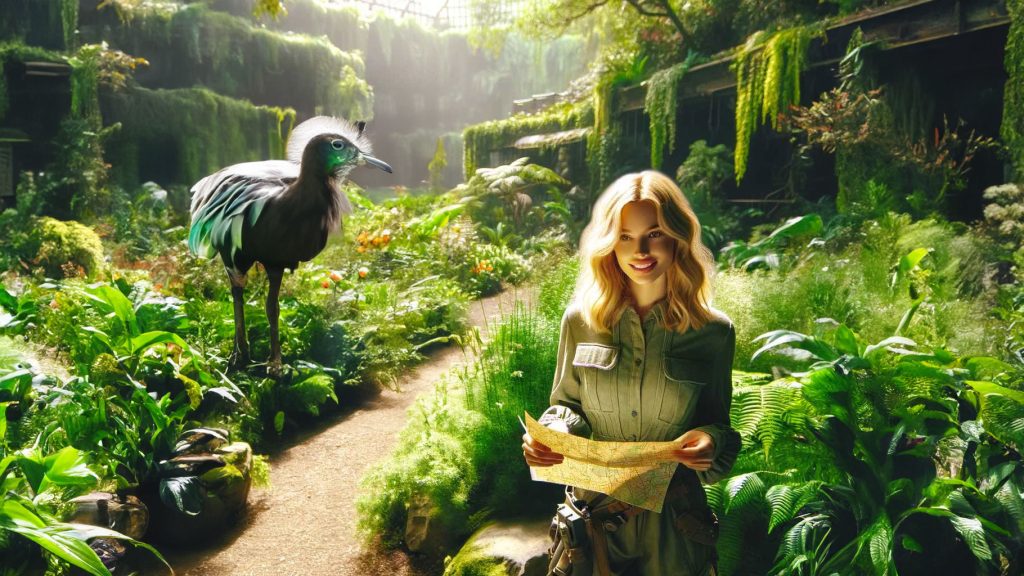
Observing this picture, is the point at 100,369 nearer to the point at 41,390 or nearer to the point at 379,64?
the point at 41,390

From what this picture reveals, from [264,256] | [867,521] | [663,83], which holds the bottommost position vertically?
[867,521]

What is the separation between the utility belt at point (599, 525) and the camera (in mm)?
1577

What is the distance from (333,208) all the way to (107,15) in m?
16.3

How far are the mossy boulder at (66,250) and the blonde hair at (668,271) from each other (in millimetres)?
7901

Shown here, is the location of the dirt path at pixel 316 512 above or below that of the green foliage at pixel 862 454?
below

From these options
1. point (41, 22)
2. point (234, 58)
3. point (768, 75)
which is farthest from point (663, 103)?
point (234, 58)

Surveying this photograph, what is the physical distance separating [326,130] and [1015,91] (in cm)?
619

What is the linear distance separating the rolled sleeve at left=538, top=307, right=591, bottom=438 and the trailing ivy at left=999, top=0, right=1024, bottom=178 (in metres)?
6.45

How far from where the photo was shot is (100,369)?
12.2 ft

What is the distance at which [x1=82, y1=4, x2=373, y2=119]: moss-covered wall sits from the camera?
694 inches

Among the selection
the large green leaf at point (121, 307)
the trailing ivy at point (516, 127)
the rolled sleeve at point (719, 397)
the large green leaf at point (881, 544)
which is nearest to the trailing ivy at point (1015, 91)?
the large green leaf at point (881, 544)

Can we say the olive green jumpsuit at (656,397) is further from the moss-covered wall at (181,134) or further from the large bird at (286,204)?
the moss-covered wall at (181,134)

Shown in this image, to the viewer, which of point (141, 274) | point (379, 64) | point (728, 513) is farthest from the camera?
point (379, 64)

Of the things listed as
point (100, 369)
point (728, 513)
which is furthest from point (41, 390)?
point (728, 513)
